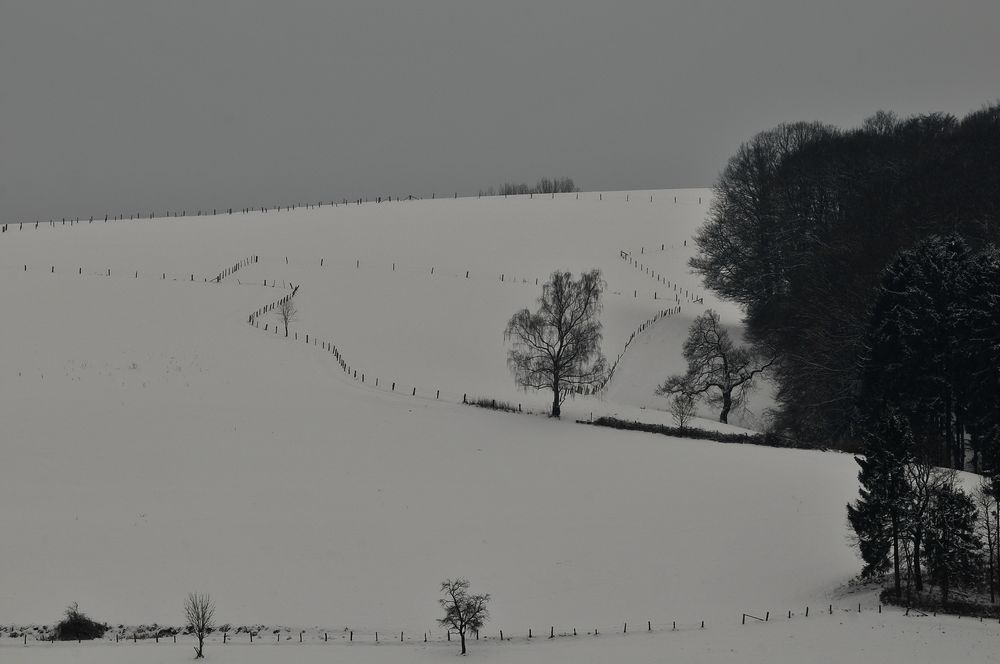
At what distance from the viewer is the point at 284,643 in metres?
32.4

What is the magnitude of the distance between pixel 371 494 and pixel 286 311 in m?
28.4

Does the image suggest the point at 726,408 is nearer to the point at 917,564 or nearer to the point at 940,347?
the point at 940,347

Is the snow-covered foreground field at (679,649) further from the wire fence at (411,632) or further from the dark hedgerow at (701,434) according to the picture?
the dark hedgerow at (701,434)

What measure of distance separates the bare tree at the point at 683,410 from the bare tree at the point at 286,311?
26787 millimetres

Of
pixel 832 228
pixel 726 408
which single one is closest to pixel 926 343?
pixel 726 408

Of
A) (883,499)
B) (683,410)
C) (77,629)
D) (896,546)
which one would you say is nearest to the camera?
(77,629)

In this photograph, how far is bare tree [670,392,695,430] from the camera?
54.5m

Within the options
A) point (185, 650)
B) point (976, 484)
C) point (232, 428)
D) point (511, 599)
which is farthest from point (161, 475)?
point (976, 484)

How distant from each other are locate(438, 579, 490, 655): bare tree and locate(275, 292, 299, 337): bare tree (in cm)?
3697

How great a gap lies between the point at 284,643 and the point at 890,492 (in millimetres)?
21772

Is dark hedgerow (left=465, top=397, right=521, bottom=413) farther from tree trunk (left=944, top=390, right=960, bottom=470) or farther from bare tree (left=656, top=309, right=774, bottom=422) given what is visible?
tree trunk (left=944, top=390, right=960, bottom=470)

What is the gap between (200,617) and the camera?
31.8 meters

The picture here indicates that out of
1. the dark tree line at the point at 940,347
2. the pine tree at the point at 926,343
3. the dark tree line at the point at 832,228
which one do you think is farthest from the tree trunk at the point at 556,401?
the pine tree at the point at 926,343

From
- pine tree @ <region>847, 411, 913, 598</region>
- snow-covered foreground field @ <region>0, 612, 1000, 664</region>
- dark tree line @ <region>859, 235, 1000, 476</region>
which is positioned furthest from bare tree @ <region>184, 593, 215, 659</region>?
dark tree line @ <region>859, 235, 1000, 476</region>
